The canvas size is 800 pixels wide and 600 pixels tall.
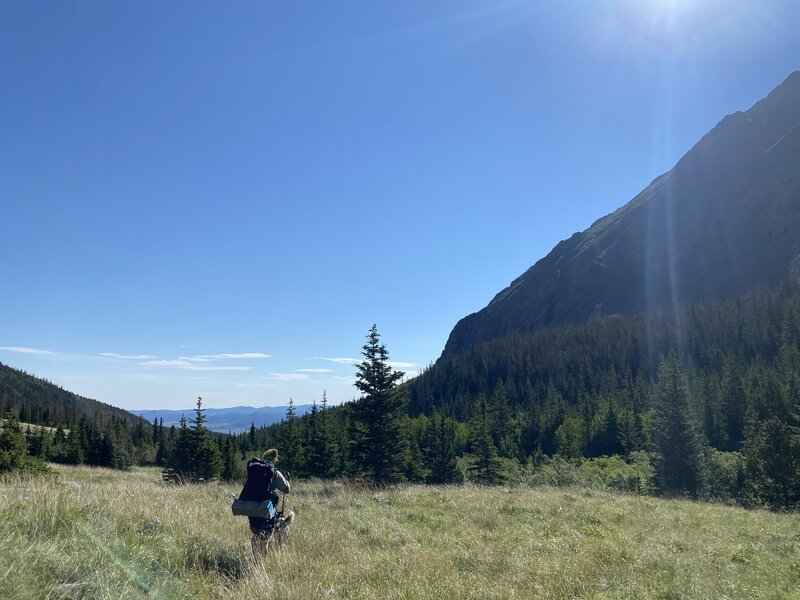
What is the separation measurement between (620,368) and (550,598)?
118005 mm

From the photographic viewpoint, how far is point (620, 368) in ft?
365

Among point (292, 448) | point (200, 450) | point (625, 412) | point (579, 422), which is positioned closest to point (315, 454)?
point (292, 448)

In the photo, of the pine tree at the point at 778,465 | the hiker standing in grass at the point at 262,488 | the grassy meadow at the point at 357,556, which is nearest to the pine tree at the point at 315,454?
the pine tree at the point at 778,465

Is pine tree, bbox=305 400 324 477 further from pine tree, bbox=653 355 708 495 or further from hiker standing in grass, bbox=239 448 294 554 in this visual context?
hiker standing in grass, bbox=239 448 294 554

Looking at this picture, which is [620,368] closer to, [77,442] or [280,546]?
[77,442]

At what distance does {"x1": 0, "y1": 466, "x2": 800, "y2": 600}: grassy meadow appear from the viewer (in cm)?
493

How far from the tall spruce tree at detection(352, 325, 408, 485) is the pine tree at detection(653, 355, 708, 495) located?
24.5 meters

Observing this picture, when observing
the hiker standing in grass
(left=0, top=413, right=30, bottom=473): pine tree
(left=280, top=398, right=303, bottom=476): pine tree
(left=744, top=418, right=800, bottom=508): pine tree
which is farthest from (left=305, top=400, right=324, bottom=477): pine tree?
the hiker standing in grass

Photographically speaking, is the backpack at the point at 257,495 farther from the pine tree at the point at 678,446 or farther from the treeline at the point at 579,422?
the pine tree at the point at 678,446

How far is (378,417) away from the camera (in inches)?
1168

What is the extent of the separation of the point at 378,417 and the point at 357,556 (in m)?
23.1

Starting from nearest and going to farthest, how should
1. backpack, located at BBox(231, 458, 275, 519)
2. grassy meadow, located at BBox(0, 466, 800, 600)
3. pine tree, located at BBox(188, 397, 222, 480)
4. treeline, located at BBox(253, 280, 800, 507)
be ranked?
1. grassy meadow, located at BBox(0, 466, 800, 600)
2. backpack, located at BBox(231, 458, 275, 519)
3. treeline, located at BBox(253, 280, 800, 507)
4. pine tree, located at BBox(188, 397, 222, 480)

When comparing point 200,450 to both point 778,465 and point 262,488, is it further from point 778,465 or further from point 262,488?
point 778,465

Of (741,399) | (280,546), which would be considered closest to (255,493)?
(280,546)
